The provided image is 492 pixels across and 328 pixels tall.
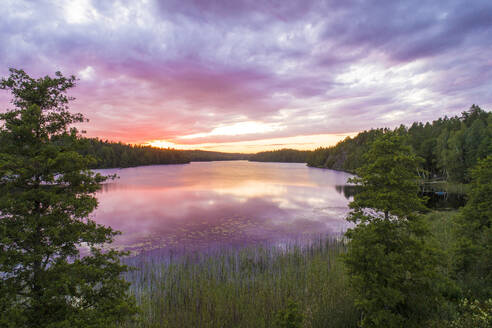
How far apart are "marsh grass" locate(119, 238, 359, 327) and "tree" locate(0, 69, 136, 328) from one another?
3683 mm

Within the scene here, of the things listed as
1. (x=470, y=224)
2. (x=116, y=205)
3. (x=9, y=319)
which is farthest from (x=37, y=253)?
(x=116, y=205)

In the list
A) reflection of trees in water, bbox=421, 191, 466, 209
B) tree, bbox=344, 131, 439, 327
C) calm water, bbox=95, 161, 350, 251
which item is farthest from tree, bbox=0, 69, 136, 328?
reflection of trees in water, bbox=421, 191, 466, 209

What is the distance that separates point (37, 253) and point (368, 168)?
1194 cm

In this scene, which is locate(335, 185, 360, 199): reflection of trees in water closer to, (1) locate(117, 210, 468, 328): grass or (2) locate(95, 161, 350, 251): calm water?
(2) locate(95, 161, 350, 251): calm water

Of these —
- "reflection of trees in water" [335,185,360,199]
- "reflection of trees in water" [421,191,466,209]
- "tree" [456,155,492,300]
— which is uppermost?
"tree" [456,155,492,300]

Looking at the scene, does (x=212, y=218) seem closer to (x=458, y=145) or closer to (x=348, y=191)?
(x=348, y=191)

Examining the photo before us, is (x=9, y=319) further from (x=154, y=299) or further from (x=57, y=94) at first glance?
(x=154, y=299)

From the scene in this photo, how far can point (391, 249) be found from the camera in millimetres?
9516

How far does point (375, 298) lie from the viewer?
8711 millimetres

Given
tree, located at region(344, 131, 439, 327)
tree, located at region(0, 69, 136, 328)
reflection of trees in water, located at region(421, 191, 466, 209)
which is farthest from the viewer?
reflection of trees in water, located at region(421, 191, 466, 209)

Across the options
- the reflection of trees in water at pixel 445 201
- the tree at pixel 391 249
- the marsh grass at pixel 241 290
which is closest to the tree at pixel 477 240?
the tree at pixel 391 249

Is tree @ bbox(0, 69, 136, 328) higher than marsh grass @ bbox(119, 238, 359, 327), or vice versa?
tree @ bbox(0, 69, 136, 328)

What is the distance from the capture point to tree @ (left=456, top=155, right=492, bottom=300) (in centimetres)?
1227

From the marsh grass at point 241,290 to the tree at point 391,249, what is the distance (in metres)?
1.67
